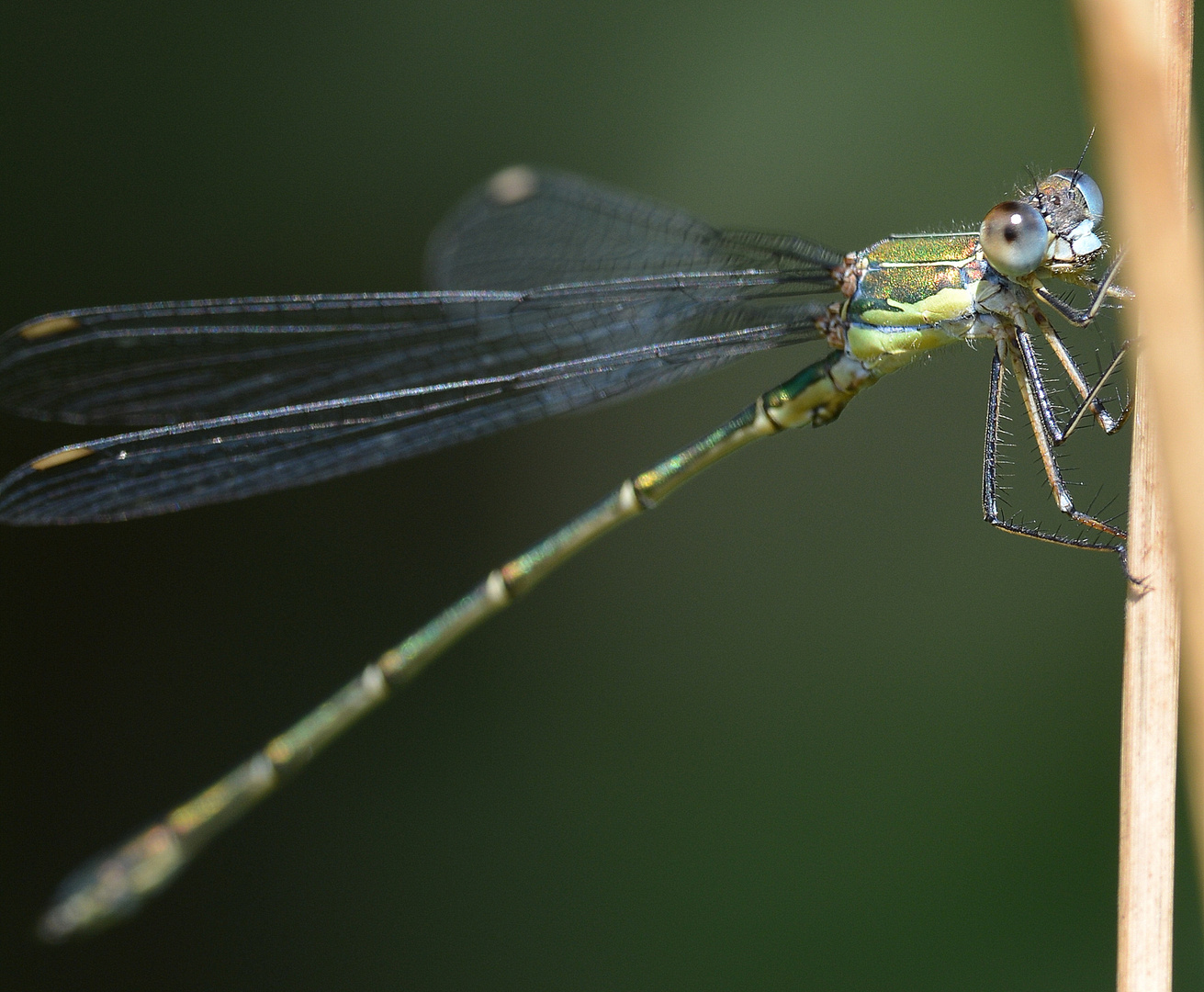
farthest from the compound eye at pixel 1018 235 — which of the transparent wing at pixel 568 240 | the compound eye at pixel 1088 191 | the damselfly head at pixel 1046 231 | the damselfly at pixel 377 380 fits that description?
the transparent wing at pixel 568 240

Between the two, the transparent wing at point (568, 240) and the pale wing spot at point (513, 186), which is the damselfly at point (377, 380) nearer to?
the transparent wing at point (568, 240)

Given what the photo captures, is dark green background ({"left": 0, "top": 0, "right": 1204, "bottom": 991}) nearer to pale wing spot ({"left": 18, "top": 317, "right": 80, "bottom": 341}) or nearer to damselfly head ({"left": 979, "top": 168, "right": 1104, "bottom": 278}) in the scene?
pale wing spot ({"left": 18, "top": 317, "right": 80, "bottom": 341})

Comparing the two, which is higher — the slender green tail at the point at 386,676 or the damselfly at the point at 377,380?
the damselfly at the point at 377,380

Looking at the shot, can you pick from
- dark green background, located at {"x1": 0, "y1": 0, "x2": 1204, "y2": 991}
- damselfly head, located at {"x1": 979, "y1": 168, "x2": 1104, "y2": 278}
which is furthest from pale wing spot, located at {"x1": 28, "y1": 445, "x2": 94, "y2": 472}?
damselfly head, located at {"x1": 979, "y1": 168, "x2": 1104, "y2": 278}

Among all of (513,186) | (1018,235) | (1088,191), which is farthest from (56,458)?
(1088,191)

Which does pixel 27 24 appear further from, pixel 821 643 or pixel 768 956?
pixel 768 956

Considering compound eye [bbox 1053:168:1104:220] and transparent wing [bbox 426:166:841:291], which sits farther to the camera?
transparent wing [bbox 426:166:841:291]

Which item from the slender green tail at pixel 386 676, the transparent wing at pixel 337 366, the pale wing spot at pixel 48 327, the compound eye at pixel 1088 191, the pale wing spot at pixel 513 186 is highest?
the pale wing spot at pixel 513 186
